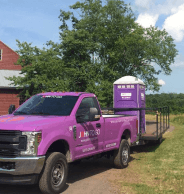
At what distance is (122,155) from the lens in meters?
9.28

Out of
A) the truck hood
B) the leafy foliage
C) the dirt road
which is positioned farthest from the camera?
the leafy foliage

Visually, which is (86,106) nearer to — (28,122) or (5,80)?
(28,122)

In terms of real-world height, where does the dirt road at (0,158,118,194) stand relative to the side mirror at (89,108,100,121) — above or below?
below

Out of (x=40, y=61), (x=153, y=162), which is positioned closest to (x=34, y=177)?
(x=153, y=162)

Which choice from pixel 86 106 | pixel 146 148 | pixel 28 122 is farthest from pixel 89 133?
pixel 146 148

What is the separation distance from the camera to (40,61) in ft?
88.3

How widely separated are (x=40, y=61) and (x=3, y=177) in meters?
21.8

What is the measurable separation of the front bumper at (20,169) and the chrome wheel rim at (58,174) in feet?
1.67

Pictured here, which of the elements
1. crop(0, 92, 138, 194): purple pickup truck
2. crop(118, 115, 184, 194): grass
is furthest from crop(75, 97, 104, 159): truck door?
crop(118, 115, 184, 194): grass

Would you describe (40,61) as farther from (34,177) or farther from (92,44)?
(34,177)

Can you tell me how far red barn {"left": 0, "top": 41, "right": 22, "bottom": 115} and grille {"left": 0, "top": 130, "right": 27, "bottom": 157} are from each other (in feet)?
81.8

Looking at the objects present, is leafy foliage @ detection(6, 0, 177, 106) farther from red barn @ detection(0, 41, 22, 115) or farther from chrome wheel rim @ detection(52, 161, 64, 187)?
chrome wheel rim @ detection(52, 161, 64, 187)

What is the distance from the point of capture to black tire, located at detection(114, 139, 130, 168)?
9070 mm

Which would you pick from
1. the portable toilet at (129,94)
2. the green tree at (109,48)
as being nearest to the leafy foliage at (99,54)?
the green tree at (109,48)
